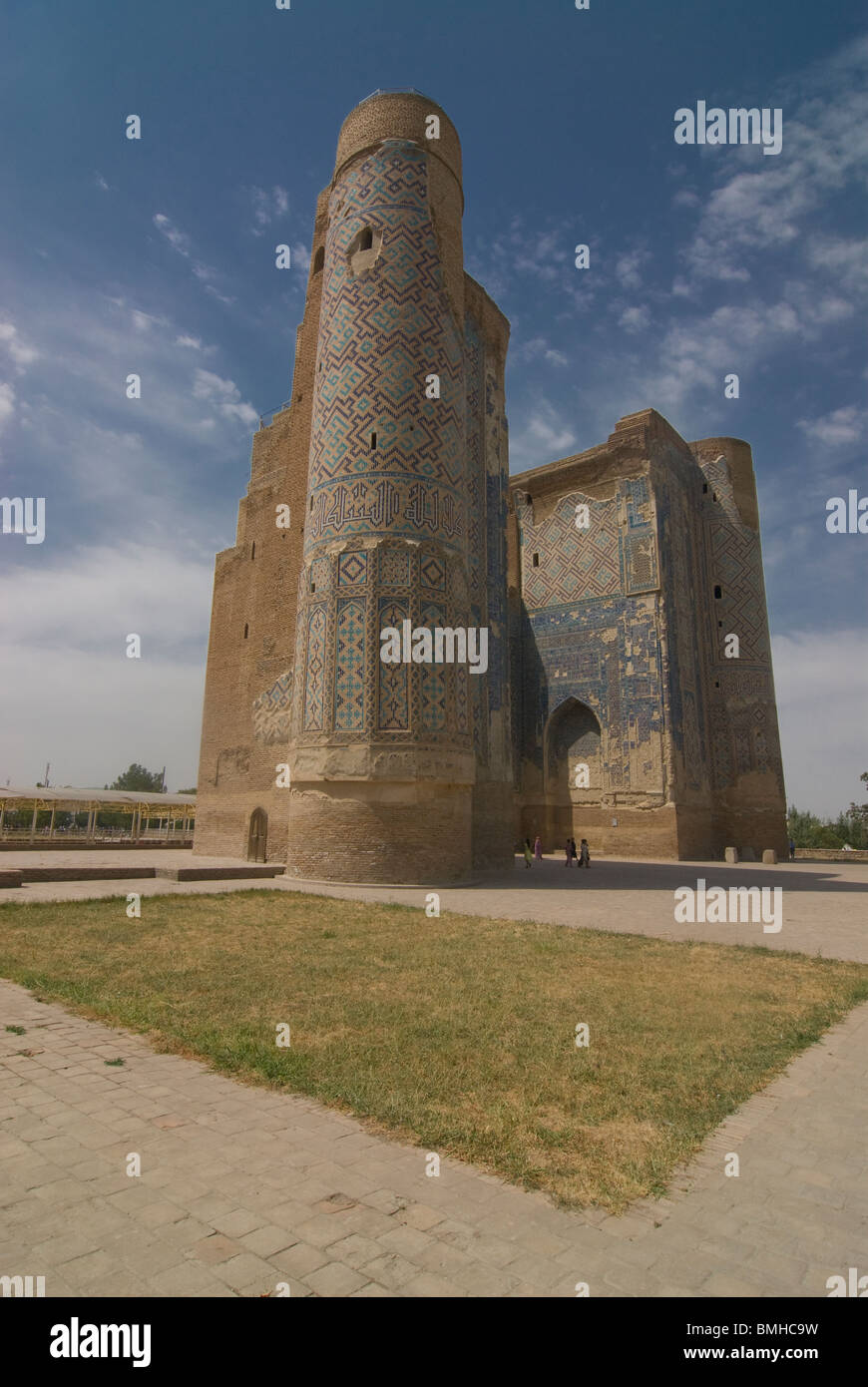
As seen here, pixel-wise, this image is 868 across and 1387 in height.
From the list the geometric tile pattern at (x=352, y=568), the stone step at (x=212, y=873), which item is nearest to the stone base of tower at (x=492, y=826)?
the stone step at (x=212, y=873)

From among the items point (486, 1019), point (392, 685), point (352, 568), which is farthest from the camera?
point (352, 568)

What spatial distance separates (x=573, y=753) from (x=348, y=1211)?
924 inches

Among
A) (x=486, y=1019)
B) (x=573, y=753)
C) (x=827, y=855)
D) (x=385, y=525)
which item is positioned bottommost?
(x=827, y=855)

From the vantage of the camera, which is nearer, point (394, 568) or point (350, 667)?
point (350, 667)

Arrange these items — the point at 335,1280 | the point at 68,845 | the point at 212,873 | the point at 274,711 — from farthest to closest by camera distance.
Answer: the point at 68,845 < the point at 274,711 < the point at 212,873 < the point at 335,1280

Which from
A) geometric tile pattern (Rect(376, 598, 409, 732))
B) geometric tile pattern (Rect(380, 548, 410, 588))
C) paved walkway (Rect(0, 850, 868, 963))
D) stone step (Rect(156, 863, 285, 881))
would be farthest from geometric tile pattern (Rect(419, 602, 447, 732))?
stone step (Rect(156, 863, 285, 881))

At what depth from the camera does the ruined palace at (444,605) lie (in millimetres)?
13211

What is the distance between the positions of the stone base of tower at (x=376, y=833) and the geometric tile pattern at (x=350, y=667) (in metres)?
1.15

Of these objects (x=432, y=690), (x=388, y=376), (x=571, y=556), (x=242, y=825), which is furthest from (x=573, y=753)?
(x=388, y=376)

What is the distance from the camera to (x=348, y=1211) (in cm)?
218

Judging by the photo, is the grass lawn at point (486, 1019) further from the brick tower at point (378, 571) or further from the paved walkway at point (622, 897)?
the brick tower at point (378, 571)

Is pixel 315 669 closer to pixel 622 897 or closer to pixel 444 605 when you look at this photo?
pixel 444 605

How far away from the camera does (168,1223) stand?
209 centimetres

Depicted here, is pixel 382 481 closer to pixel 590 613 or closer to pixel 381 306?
pixel 381 306
